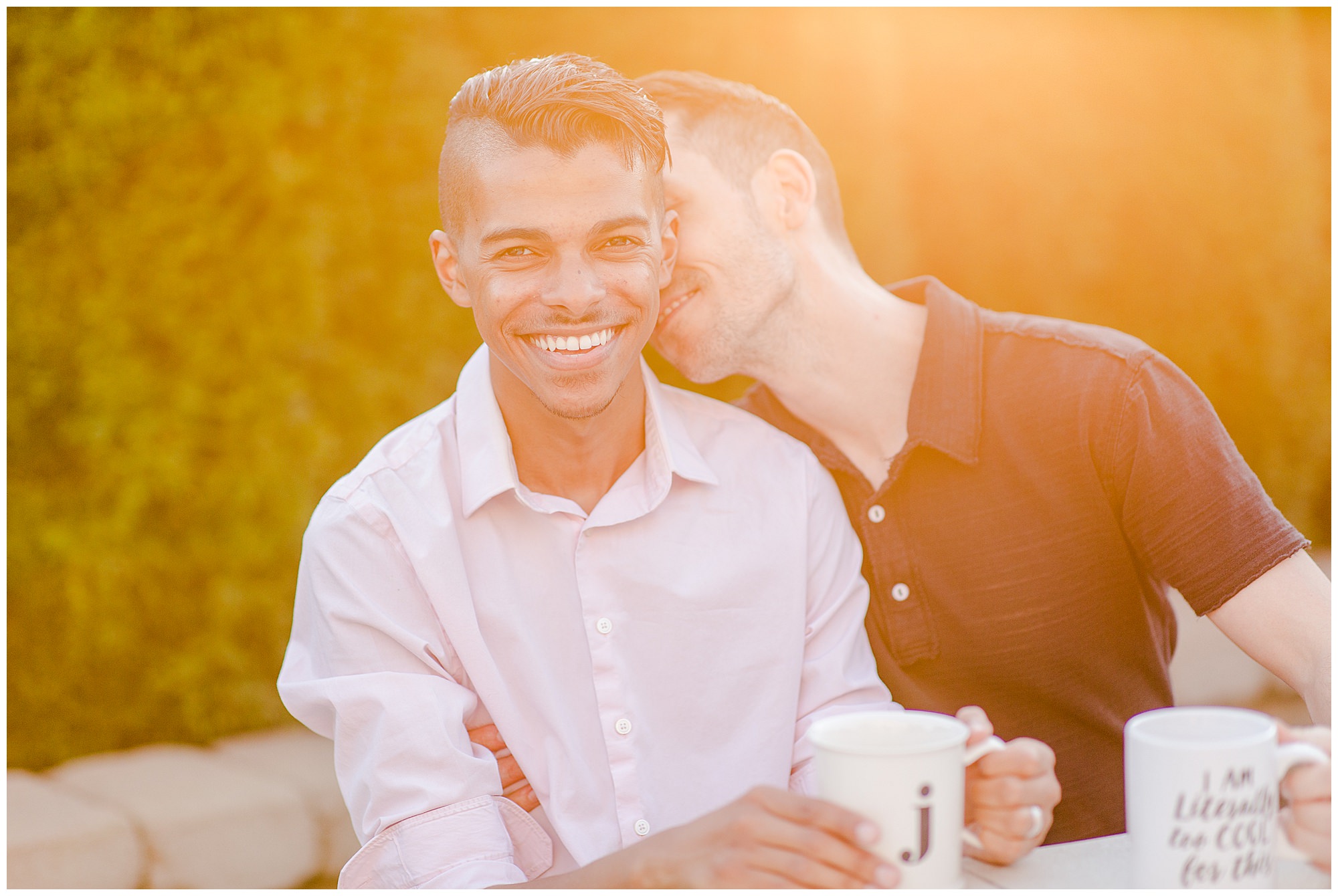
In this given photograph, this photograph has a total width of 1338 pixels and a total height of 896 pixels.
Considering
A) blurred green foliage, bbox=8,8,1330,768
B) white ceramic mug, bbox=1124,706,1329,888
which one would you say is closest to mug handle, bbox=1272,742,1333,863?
white ceramic mug, bbox=1124,706,1329,888

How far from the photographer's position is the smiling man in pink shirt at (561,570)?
1.73 meters

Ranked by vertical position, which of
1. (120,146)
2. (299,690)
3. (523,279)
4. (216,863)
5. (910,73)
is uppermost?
(910,73)

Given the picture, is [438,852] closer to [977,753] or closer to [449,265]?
[977,753]

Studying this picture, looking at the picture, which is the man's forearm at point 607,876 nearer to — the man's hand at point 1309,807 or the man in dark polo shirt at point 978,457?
the man's hand at point 1309,807

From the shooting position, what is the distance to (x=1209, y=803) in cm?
113

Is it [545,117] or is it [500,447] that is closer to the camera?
[545,117]

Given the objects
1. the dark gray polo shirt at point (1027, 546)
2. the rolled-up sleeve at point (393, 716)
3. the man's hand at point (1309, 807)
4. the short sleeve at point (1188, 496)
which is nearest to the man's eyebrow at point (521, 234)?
the rolled-up sleeve at point (393, 716)

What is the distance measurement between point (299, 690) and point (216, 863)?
62.9 inches

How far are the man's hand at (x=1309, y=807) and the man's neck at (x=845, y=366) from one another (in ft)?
3.41

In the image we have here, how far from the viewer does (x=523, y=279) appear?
1.83 metres

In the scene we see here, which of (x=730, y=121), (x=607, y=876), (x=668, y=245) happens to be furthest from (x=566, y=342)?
(x=607, y=876)

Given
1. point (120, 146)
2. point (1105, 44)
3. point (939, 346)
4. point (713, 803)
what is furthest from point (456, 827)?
point (1105, 44)

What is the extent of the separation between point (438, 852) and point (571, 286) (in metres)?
0.78

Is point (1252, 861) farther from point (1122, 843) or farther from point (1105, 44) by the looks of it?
point (1105, 44)
